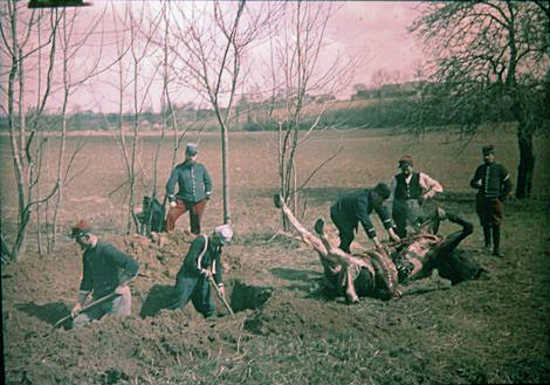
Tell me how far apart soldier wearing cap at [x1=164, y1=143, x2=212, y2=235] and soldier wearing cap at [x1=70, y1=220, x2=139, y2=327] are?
1183 millimetres

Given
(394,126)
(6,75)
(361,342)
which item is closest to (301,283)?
(361,342)

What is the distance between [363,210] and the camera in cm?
535

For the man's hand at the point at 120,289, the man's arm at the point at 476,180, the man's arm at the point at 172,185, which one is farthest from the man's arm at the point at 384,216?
the man's hand at the point at 120,289

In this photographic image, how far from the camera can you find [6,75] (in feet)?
18.6

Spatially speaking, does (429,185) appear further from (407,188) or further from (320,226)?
(320,226)

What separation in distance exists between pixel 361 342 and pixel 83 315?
2.86m

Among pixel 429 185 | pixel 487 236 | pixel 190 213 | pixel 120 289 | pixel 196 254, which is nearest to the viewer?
pixel 120 289

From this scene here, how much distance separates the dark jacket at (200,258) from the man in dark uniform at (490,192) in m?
3.01

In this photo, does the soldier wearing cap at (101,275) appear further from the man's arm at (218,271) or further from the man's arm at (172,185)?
the man's arm at (172,185)

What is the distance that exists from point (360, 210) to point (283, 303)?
4.61 feet

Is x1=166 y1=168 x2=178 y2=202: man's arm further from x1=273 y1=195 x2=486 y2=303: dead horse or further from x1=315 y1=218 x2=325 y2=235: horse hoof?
x1=315 y1=218 x2=325 y2=235: horse hoof

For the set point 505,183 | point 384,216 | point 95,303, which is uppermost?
point 505,183

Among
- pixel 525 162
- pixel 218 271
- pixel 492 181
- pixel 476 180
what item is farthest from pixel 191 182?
pixel 525 162

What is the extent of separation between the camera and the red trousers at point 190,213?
6.02m
